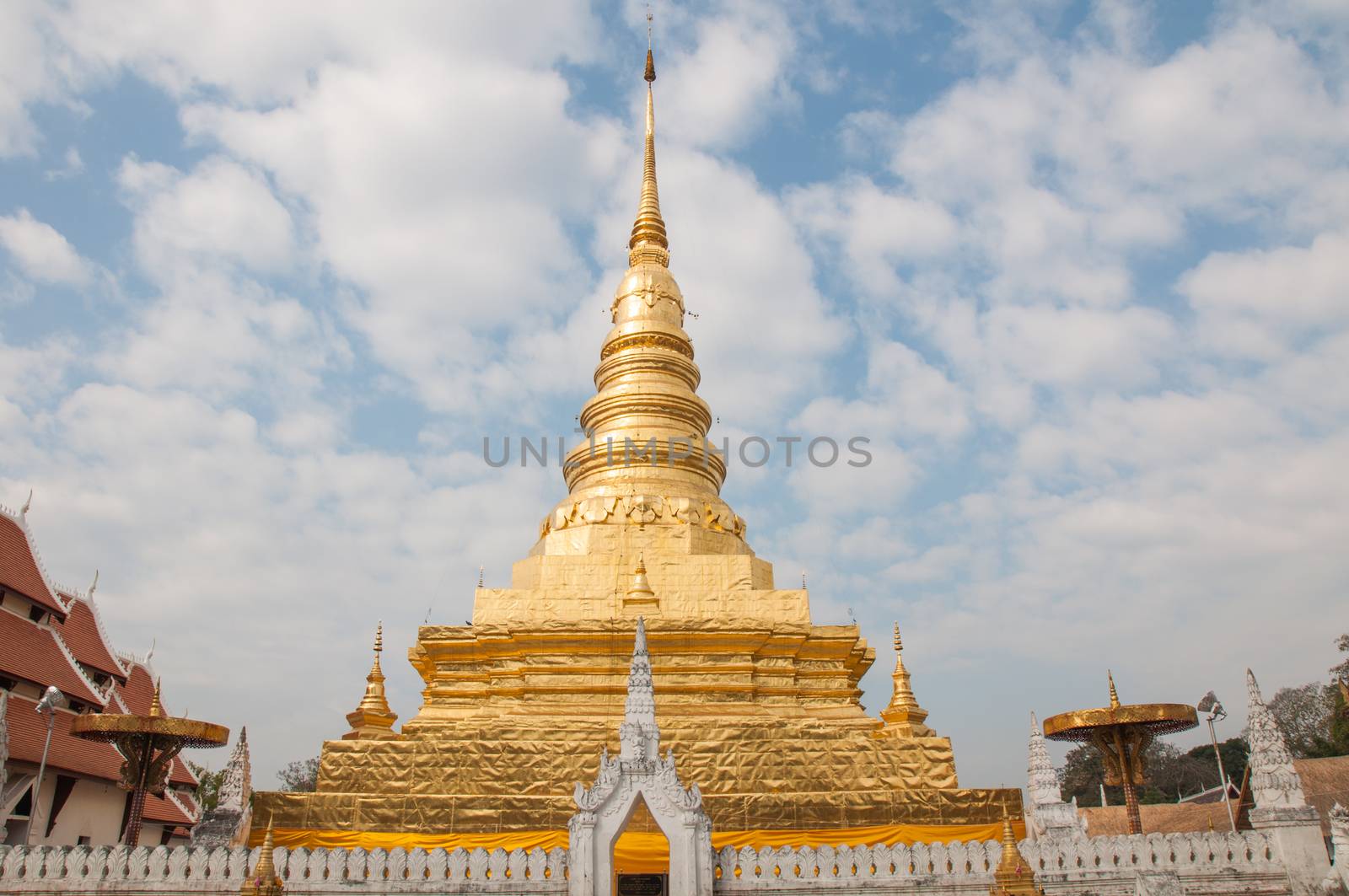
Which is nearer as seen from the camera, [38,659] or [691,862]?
[691,862]

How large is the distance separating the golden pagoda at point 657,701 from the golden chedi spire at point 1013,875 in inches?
136

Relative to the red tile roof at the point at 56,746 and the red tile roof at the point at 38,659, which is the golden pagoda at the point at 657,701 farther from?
the red tile roof at the point at 38,659

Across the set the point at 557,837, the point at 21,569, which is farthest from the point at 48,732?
the point at 557,837

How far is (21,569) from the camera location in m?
18.8

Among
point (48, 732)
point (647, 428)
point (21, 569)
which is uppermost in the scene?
point (647, 428)

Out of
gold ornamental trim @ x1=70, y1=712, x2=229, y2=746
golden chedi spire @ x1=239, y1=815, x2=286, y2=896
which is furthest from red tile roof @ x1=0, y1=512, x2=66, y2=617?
golden chedi spire @ x1=239, y1=815, x2=286, y2=896

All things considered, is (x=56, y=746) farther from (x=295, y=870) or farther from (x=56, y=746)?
(x=295, y=870)

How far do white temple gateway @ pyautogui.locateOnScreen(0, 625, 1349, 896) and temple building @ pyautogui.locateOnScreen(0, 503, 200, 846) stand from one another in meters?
6.93

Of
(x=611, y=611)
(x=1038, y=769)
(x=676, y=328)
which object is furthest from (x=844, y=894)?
(x=676, y=328)

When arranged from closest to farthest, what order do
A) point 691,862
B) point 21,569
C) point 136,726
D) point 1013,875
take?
point 1013,875, point 691,862, point 136,726, point 21,569

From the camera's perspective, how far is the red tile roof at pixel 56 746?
16283 mm

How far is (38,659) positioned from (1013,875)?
17.8 m

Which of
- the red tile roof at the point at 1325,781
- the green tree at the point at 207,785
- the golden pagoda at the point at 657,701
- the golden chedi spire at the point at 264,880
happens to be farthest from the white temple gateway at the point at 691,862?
the green tree at the point at 207,785

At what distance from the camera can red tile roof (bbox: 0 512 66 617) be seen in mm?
18281
